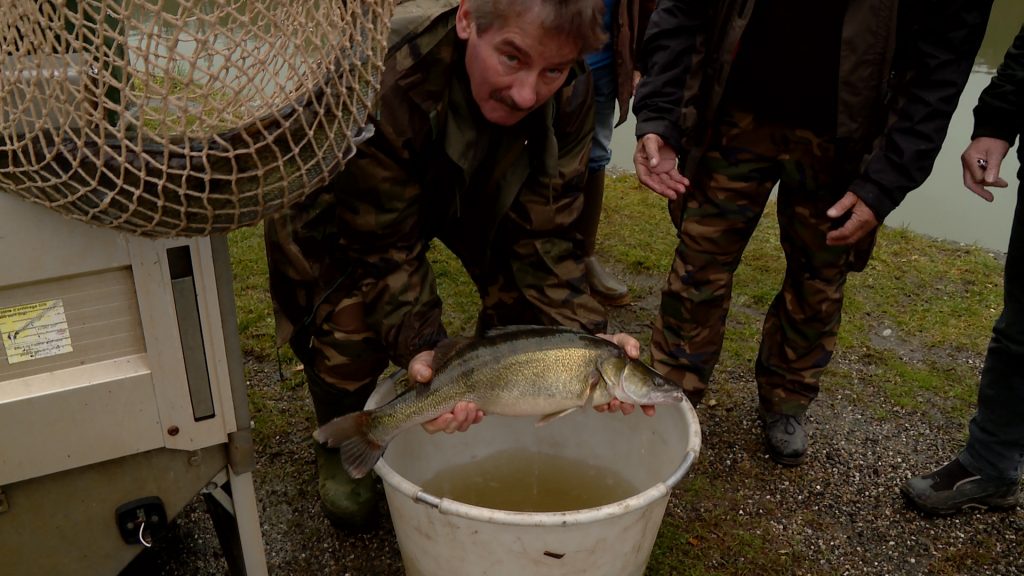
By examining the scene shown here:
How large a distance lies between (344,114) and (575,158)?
118cm

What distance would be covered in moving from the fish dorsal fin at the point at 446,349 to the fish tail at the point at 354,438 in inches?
9.5

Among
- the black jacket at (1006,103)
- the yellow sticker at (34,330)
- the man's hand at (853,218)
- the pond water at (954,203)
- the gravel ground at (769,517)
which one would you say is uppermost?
the black jacket at (1006,103)

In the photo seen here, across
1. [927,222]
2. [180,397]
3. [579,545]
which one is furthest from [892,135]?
[927,222]

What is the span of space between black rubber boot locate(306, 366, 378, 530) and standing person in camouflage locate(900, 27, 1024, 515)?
6.66ft

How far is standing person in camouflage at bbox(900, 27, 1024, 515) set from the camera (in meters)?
2.76

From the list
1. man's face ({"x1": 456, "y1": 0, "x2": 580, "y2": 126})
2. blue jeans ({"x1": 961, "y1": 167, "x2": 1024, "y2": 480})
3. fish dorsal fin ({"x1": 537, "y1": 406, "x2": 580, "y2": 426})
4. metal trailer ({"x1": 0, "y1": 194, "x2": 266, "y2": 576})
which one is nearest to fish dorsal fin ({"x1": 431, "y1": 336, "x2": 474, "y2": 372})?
fish dorsal fin ({"x1": 537, "y1": 406, "x2": 580, "y2": 426})

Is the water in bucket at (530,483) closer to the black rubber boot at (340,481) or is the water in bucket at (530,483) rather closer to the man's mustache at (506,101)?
the black rubber boot at (340,481)

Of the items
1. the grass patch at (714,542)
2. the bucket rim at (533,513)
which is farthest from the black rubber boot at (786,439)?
the bucket rim at (533,513)

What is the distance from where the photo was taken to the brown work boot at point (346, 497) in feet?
9.45

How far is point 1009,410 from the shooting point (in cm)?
297

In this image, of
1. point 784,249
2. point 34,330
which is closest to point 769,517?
point 784,249

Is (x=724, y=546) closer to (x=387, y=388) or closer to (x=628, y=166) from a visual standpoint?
(x=387, y=388)

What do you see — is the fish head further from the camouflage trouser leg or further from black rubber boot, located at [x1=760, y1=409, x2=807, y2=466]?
black rubber boot, located at [x1=760, y1=409, x2=807, y2=466]

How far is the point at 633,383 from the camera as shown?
233 centimetres
